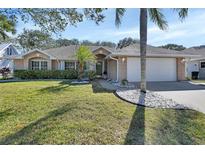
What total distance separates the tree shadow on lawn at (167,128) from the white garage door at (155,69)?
504 inches

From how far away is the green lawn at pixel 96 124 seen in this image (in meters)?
6.37

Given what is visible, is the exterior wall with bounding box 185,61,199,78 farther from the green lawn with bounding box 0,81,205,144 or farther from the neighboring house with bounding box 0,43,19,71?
the neighboring house with bounding box 0,43,19,71

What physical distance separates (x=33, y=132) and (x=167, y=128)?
4.02 meters

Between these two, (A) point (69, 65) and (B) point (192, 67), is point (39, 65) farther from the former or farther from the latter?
(B) point (192, 67)

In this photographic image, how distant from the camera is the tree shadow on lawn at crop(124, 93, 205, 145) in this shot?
6548 mm

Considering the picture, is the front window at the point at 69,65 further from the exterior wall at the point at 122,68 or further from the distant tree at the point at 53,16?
the distant tree at the point at 53,16

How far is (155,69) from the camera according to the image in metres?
23.3

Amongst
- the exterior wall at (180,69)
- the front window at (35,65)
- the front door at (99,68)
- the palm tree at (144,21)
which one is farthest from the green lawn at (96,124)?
the front door at (99,68)

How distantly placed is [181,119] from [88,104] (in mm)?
3710

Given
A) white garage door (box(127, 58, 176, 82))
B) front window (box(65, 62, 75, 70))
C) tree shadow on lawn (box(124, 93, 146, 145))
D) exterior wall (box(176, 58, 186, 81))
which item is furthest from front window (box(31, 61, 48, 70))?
tree shadow on lawn (box(124, 93, 146, 145))

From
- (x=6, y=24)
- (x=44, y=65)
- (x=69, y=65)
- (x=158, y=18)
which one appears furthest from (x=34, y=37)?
(x=158, y=18)
